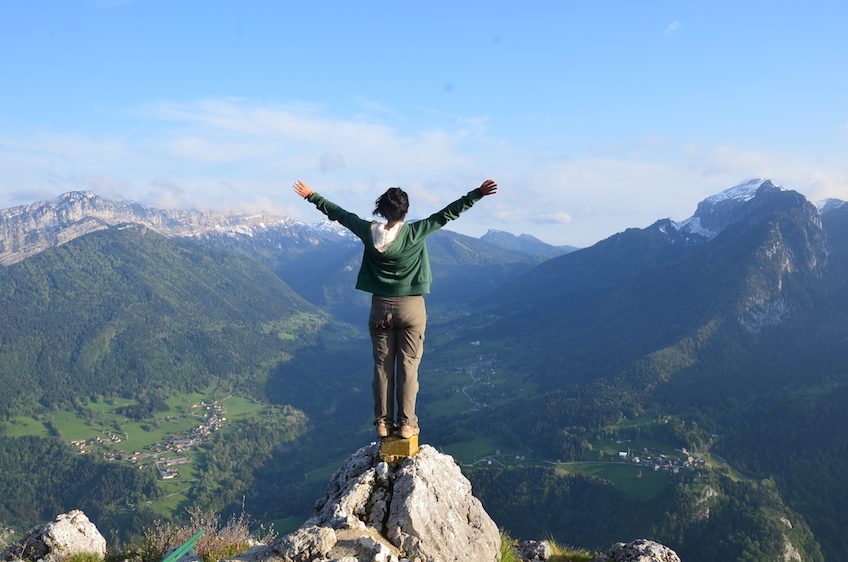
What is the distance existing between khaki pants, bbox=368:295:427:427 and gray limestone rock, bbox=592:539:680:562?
505 centimetres

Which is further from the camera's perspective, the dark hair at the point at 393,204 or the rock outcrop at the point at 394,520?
the dark hair at the point at 393,204

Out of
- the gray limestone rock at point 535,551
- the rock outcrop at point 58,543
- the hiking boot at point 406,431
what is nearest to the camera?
the hiking boot at point 406,431

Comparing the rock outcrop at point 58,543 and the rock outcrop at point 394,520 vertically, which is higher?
the rock outcrop at point 394,520

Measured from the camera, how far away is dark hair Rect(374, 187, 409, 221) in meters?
8.12

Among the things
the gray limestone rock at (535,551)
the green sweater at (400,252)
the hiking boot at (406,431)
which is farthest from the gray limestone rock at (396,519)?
the green sweater at (400,252)

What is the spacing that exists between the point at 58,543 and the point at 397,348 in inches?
326

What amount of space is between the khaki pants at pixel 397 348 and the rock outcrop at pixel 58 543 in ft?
22.5

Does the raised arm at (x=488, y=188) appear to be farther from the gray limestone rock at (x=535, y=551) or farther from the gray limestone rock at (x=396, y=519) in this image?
the gray limestone rock at (x=535, y=551)

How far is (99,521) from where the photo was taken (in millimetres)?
128125

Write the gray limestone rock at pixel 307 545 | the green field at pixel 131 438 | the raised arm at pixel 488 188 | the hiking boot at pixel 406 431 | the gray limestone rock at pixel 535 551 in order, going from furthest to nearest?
1. the green field at pixel 131 438
2. the gray limestone rock at pixel 535 551
3. the hiking boot at pixel 406 431
4. the raised arm at pixel 488 188
5. the gray limestone rock at pixel 307 545

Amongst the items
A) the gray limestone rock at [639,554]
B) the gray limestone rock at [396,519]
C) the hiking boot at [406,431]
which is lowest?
the gray limestone rock at [639,554]

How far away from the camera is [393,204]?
8.09m

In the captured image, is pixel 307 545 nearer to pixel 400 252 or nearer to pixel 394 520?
pixel 394 520

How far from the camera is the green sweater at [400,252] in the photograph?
26.1ft
